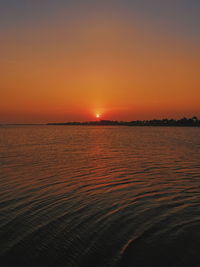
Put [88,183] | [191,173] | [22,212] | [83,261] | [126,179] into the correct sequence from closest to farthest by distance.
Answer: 1. [83,261]
2. [22,212]
3. [88,183]
4. [126,179]
5. [191,173]

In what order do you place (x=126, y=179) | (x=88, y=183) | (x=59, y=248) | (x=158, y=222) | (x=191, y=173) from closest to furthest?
(x=59, y=248)
(x=158, y=222)
(x=88, y=183)
(x=126, y=179)
(x=191, y=173)

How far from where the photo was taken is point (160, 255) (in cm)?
648

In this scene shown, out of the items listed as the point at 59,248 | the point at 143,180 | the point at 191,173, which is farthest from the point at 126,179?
the point at 59,248

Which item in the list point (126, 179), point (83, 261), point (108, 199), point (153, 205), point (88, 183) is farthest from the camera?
point (126, 179)

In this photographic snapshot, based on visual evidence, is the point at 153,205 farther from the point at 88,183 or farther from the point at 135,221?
the point at 88,183

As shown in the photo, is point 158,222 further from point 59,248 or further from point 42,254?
point 42,254

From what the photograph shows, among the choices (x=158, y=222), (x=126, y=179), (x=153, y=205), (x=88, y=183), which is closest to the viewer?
(x=158, y=222)

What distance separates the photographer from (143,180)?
15.6 metres

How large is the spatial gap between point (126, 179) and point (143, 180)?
1343mm

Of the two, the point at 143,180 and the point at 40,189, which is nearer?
the point at 40,189

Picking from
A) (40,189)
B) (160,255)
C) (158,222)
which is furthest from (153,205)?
(40,189)

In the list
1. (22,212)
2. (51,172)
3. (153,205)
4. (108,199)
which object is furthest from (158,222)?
(51,172)

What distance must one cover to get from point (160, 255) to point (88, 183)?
884 centimetres

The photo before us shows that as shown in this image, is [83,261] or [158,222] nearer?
[83,261]
